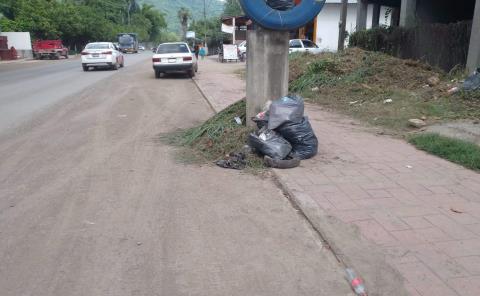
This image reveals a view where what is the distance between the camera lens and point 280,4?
23.0 feet

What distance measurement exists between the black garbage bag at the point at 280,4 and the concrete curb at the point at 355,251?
3.29 m

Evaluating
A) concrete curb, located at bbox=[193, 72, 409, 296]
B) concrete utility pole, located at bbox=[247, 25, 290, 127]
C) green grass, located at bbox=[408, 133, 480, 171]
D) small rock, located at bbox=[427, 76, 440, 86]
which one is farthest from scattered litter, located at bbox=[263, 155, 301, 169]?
small rock, located at bbox=[427, 76, 440, 86]

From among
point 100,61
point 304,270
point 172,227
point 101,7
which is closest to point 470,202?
point 304,270

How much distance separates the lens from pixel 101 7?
271 feet

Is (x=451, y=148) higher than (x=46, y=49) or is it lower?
lower

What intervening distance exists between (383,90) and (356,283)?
880 cm

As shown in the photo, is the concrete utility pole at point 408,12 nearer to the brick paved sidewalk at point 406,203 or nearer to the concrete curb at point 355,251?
the brick paved sidewalk at point 406,203

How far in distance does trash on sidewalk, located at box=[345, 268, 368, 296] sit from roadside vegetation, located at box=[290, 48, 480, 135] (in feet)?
17.7

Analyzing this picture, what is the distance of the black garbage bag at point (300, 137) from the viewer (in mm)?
6422

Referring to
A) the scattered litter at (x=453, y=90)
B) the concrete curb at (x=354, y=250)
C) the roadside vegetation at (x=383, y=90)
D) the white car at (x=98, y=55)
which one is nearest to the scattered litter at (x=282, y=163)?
the concrete curb at (x=354, y=250)

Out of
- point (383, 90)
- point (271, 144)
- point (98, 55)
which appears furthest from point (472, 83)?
point (98, 55)

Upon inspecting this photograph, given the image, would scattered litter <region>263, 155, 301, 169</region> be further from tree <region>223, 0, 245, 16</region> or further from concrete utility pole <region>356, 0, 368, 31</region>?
tree <region>223, 0, 245, 16</region>

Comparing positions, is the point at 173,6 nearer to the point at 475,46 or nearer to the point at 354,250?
the point at 475,46

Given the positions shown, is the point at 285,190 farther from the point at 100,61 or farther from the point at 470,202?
the point at 100,61
